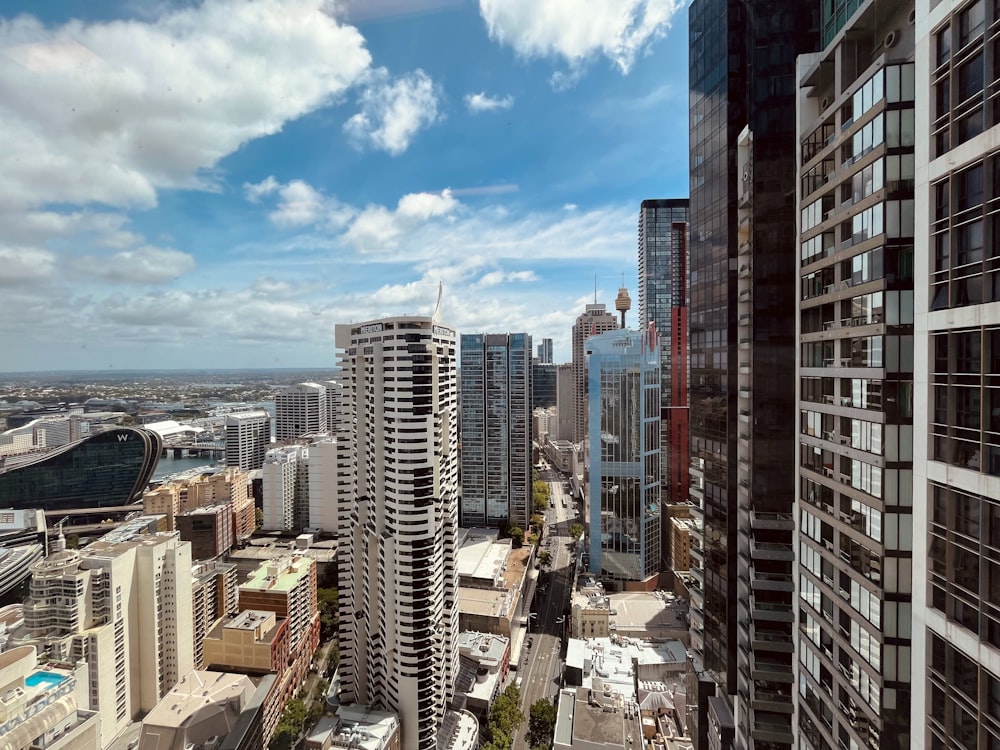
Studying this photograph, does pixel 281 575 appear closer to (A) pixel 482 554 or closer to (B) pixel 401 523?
(B) pixel 401 523

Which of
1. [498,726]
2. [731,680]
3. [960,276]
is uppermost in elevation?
[960,276]

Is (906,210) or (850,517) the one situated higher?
(906,210)

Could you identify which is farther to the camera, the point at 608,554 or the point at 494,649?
the point at 608,554

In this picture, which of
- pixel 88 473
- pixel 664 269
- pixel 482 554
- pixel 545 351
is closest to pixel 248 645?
pixel 482 554

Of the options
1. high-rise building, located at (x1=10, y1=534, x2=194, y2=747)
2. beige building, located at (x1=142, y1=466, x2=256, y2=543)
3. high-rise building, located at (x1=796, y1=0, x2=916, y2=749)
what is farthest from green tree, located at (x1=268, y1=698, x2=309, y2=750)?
beige building, located at (x1=142, y1=466, x2=256, y2=543)

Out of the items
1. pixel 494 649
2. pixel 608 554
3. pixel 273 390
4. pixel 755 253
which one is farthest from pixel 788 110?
pixel 273 390

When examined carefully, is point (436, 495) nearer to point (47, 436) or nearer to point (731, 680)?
point (731, 680)

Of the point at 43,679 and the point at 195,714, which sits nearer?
the point at 43,679
